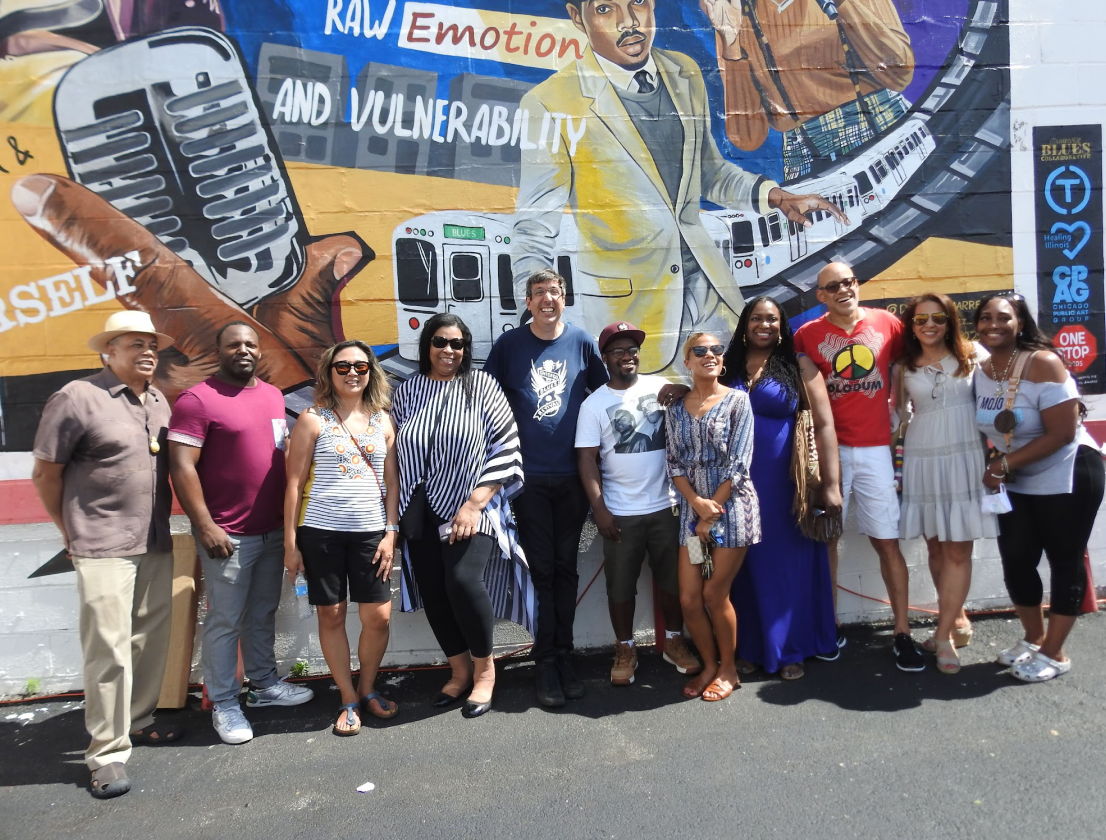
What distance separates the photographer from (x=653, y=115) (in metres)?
4.68

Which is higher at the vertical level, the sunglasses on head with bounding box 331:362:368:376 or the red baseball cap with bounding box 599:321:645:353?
the red baseball cap with bounding box 599:321:645:353

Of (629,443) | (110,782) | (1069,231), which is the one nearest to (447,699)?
(110,782)

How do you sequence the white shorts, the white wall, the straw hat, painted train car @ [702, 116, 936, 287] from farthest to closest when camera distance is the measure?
painted train car @ [702, 116, 936, 287], the white wall, the white shorts, the straw hat

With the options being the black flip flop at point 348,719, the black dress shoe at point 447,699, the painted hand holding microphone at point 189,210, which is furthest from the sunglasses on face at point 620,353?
the black flip flop at point 348,719

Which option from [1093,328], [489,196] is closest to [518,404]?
[489,196]

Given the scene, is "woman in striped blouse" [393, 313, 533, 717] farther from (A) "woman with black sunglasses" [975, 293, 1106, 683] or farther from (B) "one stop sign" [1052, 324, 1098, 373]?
(B) "one stop sign" [1052, 324, 1098, 373]

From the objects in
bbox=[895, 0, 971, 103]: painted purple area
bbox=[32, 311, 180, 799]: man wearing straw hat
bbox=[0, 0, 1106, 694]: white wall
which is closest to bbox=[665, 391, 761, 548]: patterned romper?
bbox=[0, 0, 1106, 694]: white wall

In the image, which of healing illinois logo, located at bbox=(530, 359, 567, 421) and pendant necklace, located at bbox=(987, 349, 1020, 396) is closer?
pendant necklace, located at bbox=(987, 349, 1020, 396)

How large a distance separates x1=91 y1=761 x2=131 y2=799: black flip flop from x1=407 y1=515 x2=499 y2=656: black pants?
1.49 metres

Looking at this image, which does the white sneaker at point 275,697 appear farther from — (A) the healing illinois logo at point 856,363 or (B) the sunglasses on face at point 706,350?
(A) the healing illinois logo at point 856,363

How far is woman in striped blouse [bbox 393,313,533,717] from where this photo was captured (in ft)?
12.1

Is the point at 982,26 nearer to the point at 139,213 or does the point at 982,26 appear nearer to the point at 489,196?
the point at 489,196

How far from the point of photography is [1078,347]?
4.92 meters

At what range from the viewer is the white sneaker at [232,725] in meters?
3.62
